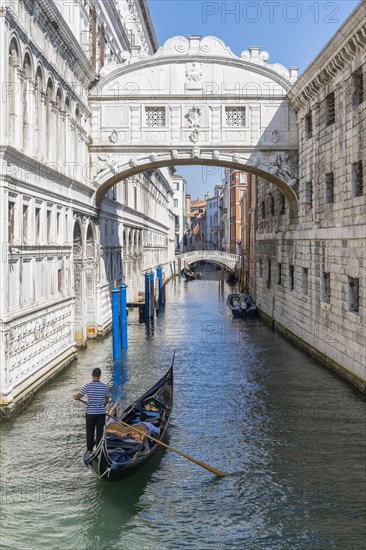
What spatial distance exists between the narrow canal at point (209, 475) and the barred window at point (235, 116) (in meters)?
6.96

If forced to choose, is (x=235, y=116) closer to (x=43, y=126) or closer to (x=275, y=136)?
(x=275, y=136)

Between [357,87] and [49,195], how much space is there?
644cm

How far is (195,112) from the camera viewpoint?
705 inches

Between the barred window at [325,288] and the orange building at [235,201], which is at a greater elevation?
the orange building at [235,201]

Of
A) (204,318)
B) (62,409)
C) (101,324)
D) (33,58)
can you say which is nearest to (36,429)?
(62,409)

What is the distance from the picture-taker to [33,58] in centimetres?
1197

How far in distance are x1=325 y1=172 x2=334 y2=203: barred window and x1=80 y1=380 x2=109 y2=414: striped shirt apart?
339 inches

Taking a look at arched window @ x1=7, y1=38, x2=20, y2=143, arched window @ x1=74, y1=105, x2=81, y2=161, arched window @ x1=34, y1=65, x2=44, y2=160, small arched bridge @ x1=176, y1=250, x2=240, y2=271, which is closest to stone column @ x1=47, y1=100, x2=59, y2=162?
arched window @ x1=34, y1=65, x2=44, y2=160

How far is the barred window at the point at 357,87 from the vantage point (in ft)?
41.9

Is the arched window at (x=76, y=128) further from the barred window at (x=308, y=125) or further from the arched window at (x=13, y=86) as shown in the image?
the barred window at (x=308, y=125)

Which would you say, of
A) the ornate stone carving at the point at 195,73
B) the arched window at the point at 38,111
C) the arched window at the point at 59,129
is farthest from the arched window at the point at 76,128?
the arched window at the point at 38,111

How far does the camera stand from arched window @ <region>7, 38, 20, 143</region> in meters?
10.7

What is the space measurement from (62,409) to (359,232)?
20.4 feet

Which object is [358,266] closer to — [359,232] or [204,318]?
[359,232]
